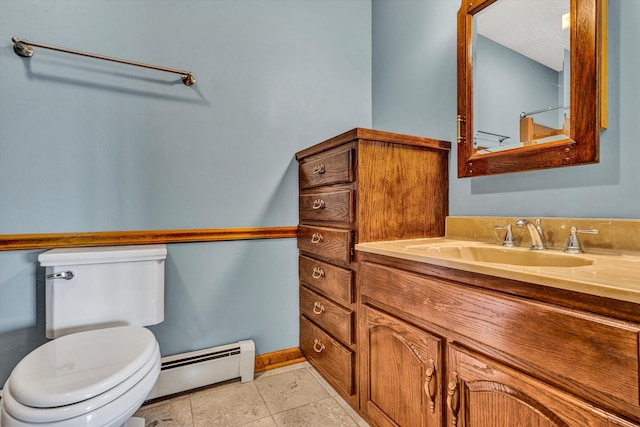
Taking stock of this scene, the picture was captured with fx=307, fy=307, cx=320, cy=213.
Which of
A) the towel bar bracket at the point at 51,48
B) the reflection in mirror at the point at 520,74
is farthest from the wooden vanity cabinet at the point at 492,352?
the towel bar bracket at the point at 51,48

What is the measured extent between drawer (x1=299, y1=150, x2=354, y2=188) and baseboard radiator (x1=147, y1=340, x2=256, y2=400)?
0.96 meters

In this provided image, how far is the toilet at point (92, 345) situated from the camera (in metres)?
0.81

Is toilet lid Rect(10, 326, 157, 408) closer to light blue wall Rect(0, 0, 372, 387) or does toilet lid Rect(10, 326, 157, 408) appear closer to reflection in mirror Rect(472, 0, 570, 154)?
light blue wall Rect(0, 0, 372, 387)

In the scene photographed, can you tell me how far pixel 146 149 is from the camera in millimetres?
1524

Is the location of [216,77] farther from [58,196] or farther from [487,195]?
[487,195]

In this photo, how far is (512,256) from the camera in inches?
43.7

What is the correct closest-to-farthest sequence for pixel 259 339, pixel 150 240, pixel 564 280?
1. pixel 564 280
2. pixel 150 240
3. pixel 259 339

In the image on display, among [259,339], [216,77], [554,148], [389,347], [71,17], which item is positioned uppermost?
[71,17]

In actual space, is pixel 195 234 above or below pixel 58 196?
below

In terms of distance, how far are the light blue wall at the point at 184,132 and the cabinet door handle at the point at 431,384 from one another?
42.0 inches

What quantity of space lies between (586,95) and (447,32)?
769mm

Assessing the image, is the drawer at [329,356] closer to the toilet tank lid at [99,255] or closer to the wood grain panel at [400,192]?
the wood grain panel at [400,192]

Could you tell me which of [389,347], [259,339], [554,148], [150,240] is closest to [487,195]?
[554,148]

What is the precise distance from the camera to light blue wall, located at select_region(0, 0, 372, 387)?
4.37 feet
